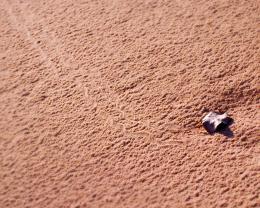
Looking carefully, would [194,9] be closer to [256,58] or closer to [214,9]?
[214,9]

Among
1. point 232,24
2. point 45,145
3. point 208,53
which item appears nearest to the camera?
point 45,145

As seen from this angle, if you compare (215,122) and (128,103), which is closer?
(215,122)

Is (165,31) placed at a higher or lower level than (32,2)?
lower

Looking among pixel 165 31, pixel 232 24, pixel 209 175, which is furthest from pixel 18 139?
pixel 232 24

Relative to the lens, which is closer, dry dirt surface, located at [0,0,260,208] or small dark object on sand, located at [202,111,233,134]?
dry dirt surface, located at [0,0,260,208]

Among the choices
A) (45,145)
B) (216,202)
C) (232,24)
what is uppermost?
(232,24)
